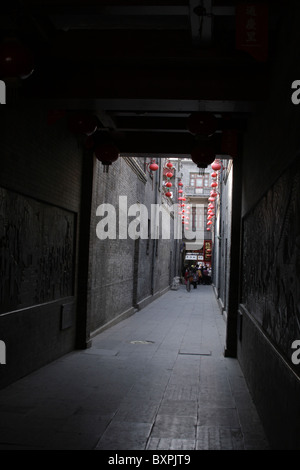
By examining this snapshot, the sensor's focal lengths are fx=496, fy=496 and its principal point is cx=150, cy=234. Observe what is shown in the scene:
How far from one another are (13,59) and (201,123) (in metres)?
2.62

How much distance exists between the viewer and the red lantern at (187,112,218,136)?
6.30 meters

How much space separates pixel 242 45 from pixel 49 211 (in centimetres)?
446

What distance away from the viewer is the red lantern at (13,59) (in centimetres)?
451

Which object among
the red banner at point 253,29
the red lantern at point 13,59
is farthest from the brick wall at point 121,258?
the red banner at point 253,29

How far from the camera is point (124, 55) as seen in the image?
235 inches

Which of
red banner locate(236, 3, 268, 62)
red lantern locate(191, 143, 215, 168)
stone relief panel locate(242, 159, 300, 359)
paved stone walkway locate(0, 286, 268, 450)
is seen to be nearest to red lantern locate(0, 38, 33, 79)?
red banner locate(236, 3, 268, 62)

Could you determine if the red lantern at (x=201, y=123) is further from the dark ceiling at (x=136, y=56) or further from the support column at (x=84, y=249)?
the support column at (x=84, y=249)

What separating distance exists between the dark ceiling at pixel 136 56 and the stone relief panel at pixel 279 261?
1617 mm

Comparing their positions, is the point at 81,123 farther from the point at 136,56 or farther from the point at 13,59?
the point at 13,59

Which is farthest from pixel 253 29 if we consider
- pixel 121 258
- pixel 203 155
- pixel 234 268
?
pixel 121 258

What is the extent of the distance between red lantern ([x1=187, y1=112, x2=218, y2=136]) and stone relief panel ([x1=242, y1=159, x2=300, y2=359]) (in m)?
1.15

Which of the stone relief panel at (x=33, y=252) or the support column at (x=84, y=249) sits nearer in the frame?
the stone relief panel at (x=33, y=252)

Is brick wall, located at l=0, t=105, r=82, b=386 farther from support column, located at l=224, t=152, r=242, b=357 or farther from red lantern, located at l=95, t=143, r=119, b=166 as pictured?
support column, located at l=224, t=152, r=242, b=357

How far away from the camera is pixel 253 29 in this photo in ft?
15.4
